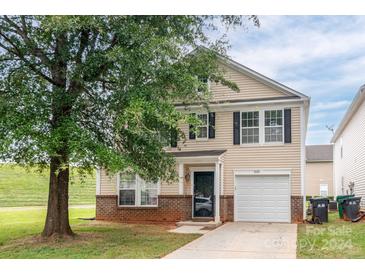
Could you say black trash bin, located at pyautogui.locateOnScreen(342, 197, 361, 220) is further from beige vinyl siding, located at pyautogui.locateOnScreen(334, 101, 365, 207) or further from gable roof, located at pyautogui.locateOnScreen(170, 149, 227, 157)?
gable roof, located at pyautogui.locateOnScreen(170, 149, 227, 157)

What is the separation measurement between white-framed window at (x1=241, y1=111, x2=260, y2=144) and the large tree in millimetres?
4727

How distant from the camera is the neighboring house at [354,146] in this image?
677 inches

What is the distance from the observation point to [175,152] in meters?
16.8

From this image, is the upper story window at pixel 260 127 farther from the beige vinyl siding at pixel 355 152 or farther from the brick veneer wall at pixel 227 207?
the beige vinyl siding at pixel 355 152

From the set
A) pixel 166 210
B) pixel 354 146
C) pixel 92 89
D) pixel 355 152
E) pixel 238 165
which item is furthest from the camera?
pixel 354 146

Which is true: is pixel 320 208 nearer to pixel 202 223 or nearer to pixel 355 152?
pixel 202 223

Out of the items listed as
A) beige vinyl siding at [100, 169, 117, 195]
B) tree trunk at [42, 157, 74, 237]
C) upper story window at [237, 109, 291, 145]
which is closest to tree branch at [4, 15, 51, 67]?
tree trunk at [42, 157, 74, 237]

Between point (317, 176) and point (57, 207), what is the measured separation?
2911cm

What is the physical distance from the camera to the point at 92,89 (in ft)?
37.1

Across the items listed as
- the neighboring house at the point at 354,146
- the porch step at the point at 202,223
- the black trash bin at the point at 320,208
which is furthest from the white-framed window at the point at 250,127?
the neighboring house at the point at 354,146

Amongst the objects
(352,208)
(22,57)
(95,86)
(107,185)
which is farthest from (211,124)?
Answer: (22,57)

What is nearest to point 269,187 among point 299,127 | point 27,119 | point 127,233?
point 299,127

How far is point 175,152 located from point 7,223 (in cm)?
724
